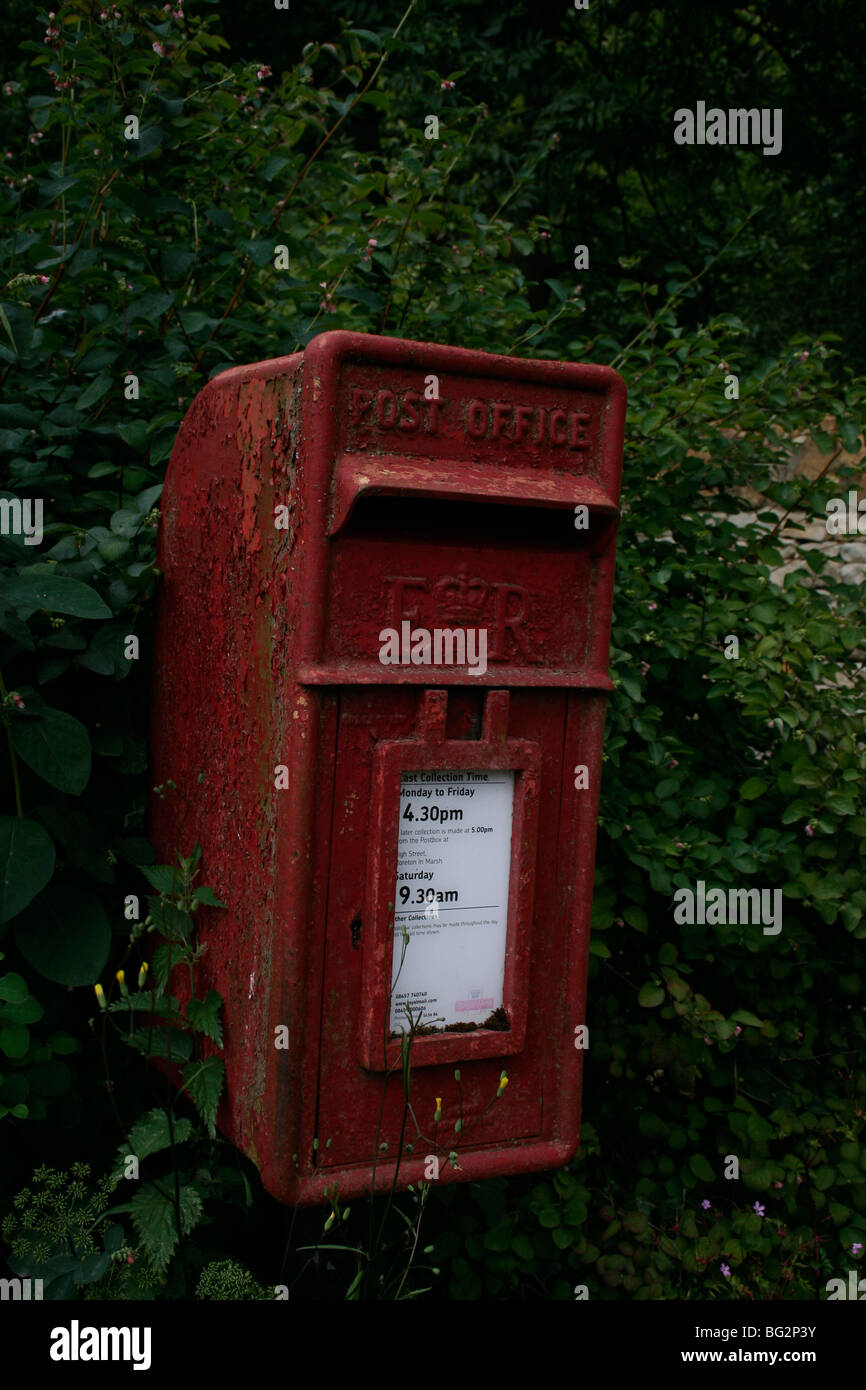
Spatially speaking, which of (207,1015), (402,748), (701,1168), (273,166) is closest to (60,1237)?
(207,1015)

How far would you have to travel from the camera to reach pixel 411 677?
67.7 inches

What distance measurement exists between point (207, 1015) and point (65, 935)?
1.03ft

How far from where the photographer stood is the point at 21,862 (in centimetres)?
186

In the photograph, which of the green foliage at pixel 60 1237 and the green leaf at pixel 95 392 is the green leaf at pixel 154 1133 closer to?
the green foliage at pixel 60 1237

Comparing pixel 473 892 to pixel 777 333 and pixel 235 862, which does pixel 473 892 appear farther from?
pixel 777 333

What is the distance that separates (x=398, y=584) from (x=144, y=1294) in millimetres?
1271

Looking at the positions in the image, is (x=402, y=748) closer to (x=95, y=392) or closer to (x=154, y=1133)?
(x=154, y=1133)

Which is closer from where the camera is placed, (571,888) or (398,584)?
(398,584)

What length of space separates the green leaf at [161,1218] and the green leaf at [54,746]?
69cm

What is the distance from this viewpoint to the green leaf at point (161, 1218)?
1.74 meters

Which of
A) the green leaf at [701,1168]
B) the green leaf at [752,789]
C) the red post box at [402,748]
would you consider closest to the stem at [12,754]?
the red post box at [402,748]

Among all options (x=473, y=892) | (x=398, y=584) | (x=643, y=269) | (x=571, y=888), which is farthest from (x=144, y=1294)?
(x=643, y=269)

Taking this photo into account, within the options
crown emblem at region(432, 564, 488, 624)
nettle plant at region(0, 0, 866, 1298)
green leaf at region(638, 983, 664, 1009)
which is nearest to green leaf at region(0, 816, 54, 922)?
nettle plant at region(0, 0, 866, 1298)

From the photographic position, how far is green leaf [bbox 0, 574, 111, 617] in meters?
1.88
